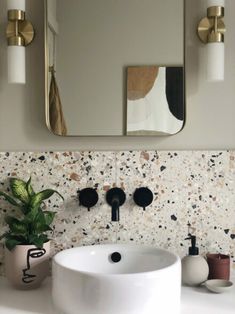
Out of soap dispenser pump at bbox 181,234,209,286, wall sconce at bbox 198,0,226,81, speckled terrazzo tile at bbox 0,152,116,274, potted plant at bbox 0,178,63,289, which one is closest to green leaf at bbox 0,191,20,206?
potted plant at bbox 0,178,63,289

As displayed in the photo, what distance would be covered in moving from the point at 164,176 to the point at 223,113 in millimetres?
309

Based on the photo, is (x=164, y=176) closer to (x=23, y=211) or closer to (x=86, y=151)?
(x=86, y=151)

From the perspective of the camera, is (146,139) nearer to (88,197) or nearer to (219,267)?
(88,197)

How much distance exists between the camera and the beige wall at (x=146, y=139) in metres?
1.65

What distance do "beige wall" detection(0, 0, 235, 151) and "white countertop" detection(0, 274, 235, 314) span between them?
1.63 ft

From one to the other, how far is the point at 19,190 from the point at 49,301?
1.25 ft

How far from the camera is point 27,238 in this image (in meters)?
1.53

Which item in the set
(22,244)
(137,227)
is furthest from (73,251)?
(137,227)

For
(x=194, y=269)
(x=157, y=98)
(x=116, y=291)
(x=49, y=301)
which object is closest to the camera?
(x=116, y=291)

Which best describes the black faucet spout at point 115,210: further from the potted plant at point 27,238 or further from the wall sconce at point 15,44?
the wall sconce at point 15,44

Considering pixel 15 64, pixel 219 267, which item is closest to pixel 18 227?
pixel 15 64

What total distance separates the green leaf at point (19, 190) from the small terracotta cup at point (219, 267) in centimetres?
66

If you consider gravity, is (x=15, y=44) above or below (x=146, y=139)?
above

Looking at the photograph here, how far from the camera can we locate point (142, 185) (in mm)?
1667
